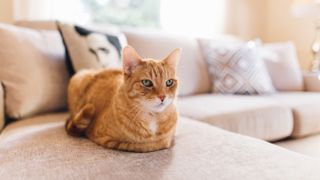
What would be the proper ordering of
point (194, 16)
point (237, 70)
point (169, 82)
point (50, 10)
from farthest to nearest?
point (194, 16), point (50, 10), point (237, 70), point (169, 82)

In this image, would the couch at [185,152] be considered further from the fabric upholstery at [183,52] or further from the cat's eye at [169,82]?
the fabric upholstery at [183,52]

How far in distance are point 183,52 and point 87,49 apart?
0.84 metres

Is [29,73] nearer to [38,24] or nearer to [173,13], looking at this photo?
[38,24]

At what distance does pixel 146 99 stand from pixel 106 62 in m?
0.72

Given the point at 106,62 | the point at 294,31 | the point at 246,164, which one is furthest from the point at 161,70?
the point at 294,31

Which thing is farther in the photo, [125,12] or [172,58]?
[125,12]

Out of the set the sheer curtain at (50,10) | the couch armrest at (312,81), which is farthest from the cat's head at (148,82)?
the couch armrest at (312,81)

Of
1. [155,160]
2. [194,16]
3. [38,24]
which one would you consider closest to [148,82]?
[155,160]

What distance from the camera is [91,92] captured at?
1.31m

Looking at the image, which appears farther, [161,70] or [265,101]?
[265,101]

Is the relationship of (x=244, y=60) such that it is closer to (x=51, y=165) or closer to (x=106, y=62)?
(x=106, y=62)

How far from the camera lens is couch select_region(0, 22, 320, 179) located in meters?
0.83

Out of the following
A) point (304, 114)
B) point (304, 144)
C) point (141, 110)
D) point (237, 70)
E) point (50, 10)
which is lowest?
point (304, 144)

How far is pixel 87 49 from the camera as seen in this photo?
1.62 m
